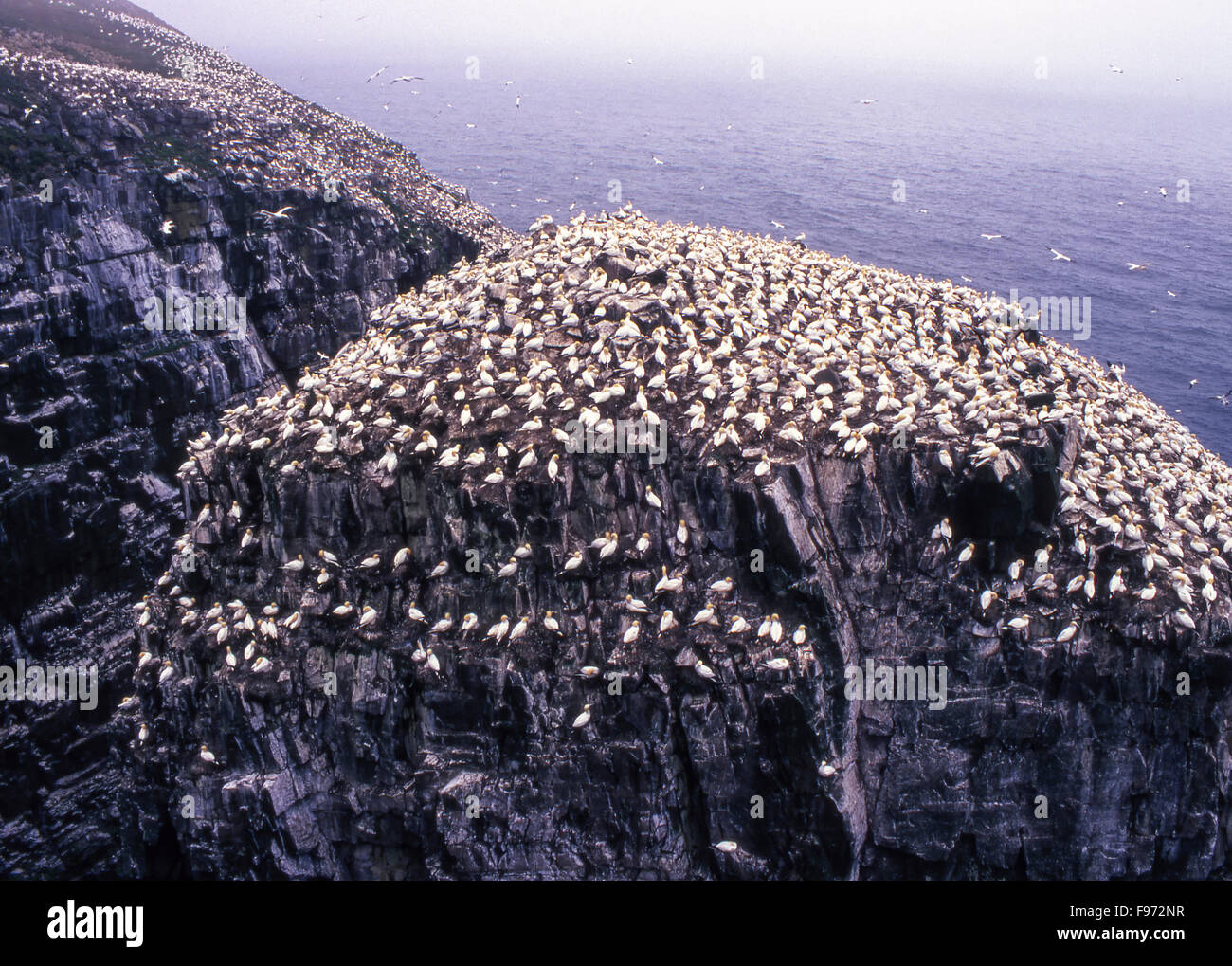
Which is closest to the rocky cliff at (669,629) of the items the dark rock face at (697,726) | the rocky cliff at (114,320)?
the dark rock face at (697,726)

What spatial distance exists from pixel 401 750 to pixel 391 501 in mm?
6931

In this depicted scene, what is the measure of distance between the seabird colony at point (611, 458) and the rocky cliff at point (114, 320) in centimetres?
1705

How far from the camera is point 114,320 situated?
144 ft

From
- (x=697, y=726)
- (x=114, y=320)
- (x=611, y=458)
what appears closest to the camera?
(x=697, y=726)

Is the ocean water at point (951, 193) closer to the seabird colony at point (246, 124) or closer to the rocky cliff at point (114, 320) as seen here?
the seabird colony at point (246, 124)

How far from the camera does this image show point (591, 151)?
470 feet

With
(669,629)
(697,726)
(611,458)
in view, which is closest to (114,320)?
(611,458)

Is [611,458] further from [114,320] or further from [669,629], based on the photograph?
[114,320]

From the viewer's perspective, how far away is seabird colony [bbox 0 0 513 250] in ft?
166

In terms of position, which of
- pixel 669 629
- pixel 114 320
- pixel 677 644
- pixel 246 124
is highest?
pixel 246 124

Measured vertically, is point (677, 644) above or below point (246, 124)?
below

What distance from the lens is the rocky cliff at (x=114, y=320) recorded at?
127 feet

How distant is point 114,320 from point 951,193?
107 metres

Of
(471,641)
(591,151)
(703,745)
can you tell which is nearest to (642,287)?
(471,641)
